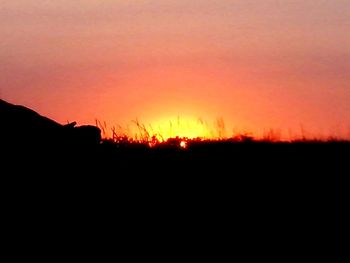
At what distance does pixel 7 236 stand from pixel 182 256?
1.85m

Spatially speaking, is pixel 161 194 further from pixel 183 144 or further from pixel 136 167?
pixel 183 144

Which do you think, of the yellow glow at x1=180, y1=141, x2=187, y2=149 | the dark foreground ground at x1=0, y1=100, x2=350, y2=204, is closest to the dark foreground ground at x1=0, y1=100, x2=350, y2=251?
the dark foreground ground at x1=0, y1=100, x2=350, y2=204

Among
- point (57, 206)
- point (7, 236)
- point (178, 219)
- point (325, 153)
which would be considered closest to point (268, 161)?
point (325, 153)

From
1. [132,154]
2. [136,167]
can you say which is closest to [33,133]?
[136,167]

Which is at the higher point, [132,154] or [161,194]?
[132,154]

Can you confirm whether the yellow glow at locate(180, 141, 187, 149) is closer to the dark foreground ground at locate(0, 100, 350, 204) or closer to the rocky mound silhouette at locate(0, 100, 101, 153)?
the dark foreground ground at locate(0, 100, 350, 204)

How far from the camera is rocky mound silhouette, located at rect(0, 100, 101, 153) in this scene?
10.7 metres

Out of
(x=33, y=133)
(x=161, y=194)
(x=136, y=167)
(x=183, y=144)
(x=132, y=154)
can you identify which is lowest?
(x=161, y=194)

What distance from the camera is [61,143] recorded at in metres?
11.0

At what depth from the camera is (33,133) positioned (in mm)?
10977

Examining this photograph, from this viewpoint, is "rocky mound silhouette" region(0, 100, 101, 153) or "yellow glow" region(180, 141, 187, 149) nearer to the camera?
"rocky mound silhouette" region(0, 100, 101, 153)

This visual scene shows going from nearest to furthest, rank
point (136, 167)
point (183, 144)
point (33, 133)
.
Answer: point (33, 133)
point (136, 167)
point (183, 144)

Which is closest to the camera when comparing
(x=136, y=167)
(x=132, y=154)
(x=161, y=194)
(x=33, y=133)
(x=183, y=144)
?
(x=161, y=194)

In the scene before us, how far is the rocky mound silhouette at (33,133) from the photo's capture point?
35.2ft
